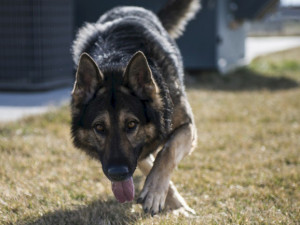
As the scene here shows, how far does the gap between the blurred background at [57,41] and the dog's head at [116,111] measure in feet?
13.6

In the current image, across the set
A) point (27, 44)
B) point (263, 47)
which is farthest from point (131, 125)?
point (263, 47)

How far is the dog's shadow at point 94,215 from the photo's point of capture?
3631 mm

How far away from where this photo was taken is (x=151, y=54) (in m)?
4.38

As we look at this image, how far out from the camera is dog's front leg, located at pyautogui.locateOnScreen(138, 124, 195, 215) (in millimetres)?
3770

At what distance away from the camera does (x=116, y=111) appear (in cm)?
358

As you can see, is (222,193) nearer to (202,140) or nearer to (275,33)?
(202,140)

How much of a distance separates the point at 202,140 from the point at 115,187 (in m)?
3.07

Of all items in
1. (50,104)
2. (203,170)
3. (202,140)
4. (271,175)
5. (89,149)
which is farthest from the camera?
(50,104)

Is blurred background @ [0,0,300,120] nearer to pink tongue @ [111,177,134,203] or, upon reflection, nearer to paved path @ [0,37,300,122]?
paved path @ [0,37,300,122]

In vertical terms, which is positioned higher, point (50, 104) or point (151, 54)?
point (151, 54)

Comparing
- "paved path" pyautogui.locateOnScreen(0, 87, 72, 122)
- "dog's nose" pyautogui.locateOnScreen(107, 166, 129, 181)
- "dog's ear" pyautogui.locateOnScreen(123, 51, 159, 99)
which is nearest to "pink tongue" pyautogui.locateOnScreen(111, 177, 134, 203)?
"dog's nose" pyautogui.locateOnScreen(107, 166, 129, 181)

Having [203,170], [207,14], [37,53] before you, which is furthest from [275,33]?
[203,170]

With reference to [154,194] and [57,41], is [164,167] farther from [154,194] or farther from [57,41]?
[57,41]

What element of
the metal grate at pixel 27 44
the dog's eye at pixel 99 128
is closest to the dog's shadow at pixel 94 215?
the dog's eye at pixel 99 128
